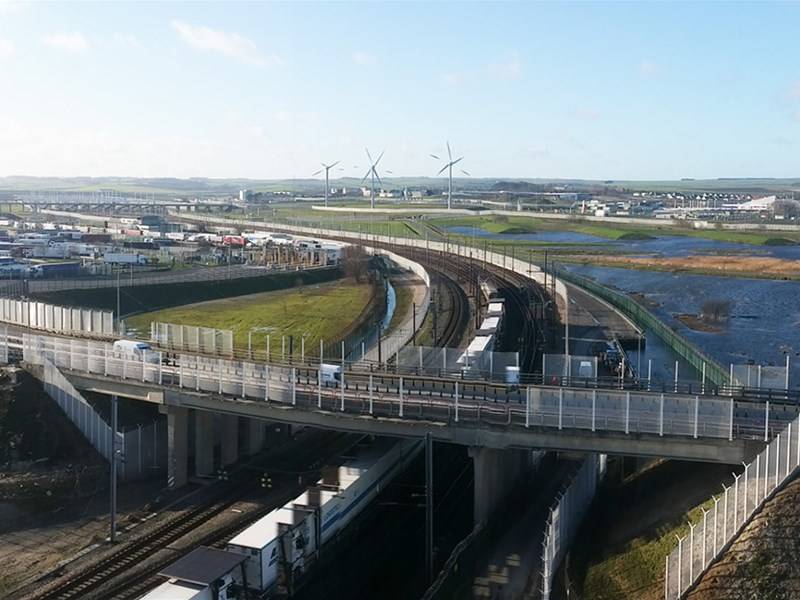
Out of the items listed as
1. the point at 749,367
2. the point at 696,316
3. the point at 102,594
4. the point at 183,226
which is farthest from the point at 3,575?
the point at 183,226

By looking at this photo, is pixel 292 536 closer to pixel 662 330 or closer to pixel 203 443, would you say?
pixel 203 443

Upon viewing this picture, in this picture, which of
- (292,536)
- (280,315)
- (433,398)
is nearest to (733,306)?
(280,315)

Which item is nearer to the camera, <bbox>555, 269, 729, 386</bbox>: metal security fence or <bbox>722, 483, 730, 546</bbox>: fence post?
<bbox>722, 483, 730, 546</bbox>: fence post

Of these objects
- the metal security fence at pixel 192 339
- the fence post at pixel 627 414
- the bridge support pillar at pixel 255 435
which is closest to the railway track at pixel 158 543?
the bridge support pillar at pixel 255 435

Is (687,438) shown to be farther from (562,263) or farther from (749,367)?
(562,263)

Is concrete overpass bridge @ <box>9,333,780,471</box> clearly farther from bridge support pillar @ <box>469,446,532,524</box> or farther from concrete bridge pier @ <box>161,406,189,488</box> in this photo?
bridge support pillar @ <box>469,446,532,524</box>

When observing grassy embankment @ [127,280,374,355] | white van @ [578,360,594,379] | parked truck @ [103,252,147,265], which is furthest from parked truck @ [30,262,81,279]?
white van @ [578,360,594,379]

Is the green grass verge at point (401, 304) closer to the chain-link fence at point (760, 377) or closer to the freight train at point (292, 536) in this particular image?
the freight train at point (292, 536)
